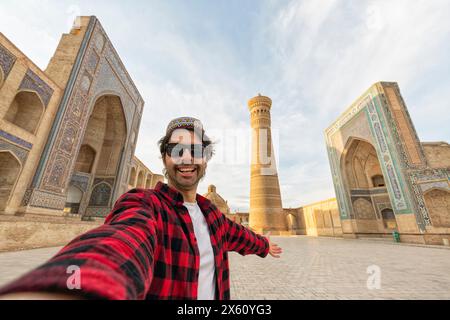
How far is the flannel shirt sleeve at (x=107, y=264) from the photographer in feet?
0.95

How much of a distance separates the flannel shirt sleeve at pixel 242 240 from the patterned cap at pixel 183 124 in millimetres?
572

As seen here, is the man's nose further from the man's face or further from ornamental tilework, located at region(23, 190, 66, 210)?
ornamental tilework, located at region(23, 190, 66, 210)

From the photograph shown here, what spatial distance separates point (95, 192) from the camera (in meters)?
9.88

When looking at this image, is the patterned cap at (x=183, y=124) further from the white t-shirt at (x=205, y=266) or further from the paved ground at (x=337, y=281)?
the paved ground at (x=337, y=281)

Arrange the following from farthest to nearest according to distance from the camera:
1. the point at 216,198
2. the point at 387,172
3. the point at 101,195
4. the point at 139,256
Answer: the point at 216,198 < the point at 101,195 < the point at 387,172 < the point at 139,256

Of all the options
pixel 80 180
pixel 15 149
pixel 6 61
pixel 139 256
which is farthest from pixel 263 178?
pixel 139 256

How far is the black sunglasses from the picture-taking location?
3.60ft

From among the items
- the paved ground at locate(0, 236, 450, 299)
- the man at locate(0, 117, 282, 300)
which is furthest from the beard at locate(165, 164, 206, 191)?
the paved ground at locate(0, 236, 450, 299)

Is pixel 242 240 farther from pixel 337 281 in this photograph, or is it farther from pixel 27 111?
pixel 27 111

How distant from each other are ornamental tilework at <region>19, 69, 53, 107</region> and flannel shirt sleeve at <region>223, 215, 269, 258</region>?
23.3ft

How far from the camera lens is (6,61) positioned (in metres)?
4.95

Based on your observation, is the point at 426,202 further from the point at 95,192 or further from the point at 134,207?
the point at 95,192

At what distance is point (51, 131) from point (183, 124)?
22.4 ft
